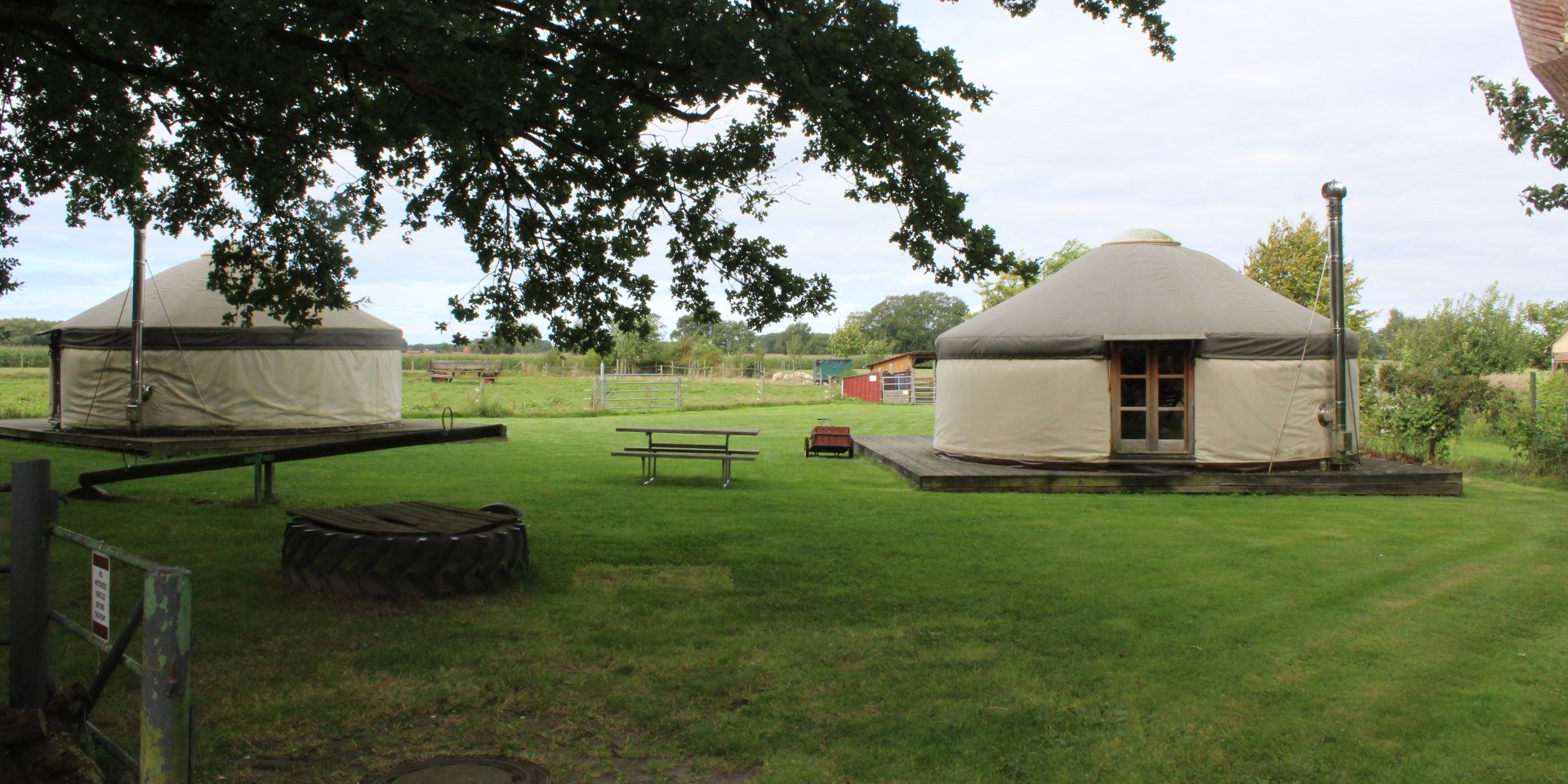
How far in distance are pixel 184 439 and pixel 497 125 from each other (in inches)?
404

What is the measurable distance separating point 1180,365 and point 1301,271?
2027cm

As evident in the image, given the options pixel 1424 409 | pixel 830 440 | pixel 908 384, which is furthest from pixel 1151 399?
pixel 908 384

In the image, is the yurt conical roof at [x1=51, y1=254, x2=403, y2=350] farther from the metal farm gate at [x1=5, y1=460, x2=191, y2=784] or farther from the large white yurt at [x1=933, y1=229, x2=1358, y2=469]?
the metal farm gate at [x1=5, y1=460, x2=191, y2=784]

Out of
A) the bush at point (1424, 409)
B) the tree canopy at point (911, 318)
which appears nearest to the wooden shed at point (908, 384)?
the bush at point (1424, 409)

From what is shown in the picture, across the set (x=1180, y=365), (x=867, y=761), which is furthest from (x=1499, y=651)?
(x=1180, y=365)

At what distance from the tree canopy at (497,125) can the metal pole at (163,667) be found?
3.07 metres

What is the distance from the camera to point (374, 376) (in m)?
15.5

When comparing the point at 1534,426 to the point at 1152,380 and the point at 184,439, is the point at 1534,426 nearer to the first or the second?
the point at 1152,380

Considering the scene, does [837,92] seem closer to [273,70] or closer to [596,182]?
[596,182]

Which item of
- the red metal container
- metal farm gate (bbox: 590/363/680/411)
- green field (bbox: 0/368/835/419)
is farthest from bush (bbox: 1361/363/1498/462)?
the red metal container

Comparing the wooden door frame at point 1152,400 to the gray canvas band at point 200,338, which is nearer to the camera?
the wooden door frame at point 1152,400

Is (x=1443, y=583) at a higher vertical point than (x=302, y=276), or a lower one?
lower

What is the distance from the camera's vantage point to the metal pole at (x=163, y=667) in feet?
6.99

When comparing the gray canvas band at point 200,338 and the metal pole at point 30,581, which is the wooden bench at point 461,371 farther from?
the metal pole at point 30,581
